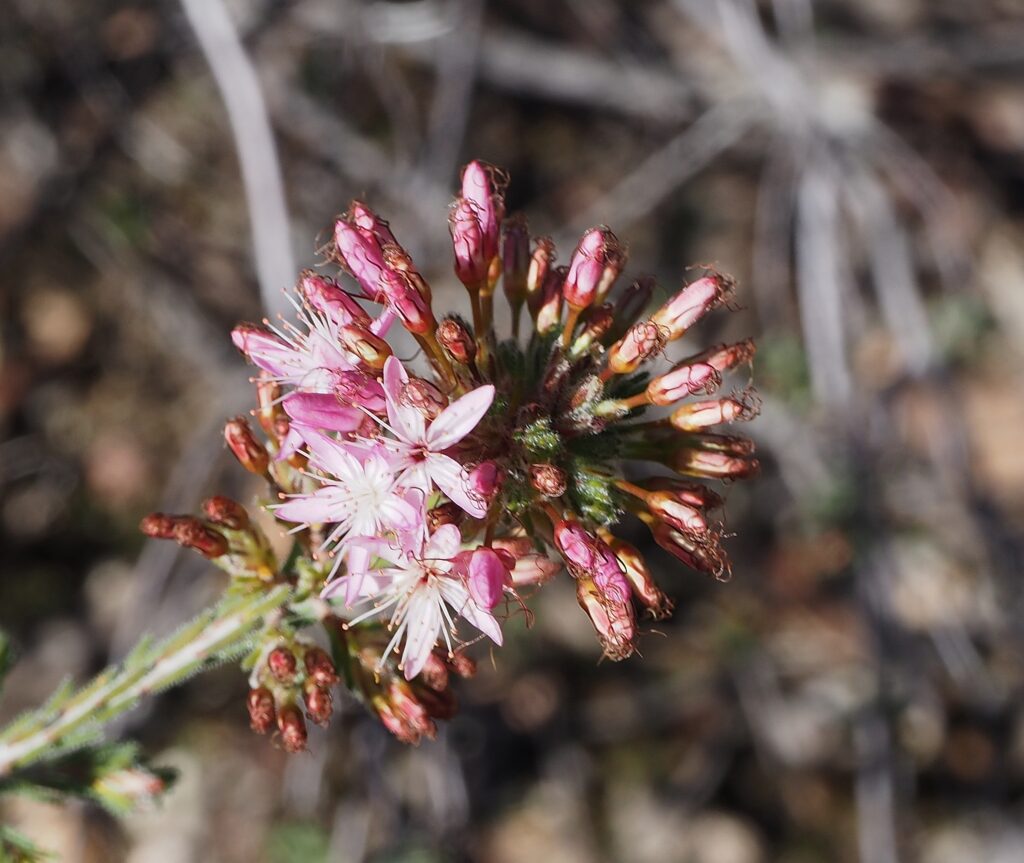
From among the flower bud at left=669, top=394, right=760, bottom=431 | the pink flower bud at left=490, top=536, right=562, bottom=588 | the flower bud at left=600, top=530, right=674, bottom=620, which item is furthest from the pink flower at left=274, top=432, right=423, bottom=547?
the flower bud at left=669, top=394, right=760, bottom=431

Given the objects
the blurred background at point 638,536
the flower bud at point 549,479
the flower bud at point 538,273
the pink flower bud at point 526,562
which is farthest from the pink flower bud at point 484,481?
the blurred background at point 638,536

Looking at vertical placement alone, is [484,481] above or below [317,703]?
above

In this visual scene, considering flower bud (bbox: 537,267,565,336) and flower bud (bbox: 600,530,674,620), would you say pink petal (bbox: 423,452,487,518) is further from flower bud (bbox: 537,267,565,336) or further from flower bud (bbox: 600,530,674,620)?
flower bud (bbox: 537,267,565,336)

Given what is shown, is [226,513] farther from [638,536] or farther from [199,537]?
[638,536]

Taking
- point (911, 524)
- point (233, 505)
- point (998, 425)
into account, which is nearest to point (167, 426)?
point (233, 505)

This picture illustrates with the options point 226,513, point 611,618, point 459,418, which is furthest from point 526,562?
point 226,513

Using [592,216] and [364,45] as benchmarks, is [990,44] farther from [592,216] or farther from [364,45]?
[364,45]

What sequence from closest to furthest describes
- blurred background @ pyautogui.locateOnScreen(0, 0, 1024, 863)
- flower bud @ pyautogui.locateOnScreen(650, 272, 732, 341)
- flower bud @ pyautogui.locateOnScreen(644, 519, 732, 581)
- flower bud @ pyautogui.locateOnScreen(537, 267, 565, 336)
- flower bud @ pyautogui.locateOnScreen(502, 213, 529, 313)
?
flower bud @ pyautogui.locateOnScreen(644, 519, 732, 581)
flower bud @ pyautogui.locateOnScreen(650, 272, 732, 341)
flower bud @ pyautogui.locateOnScreen(537, 267, 565, 336)
flower bud @ pyautogui.locateOnScreen(502, 213, 529, 313)
blurred background @ pyautogui.locateOnScreen(0, 0, 1024, 863)

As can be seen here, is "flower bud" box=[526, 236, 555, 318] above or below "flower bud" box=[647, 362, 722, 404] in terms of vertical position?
above
